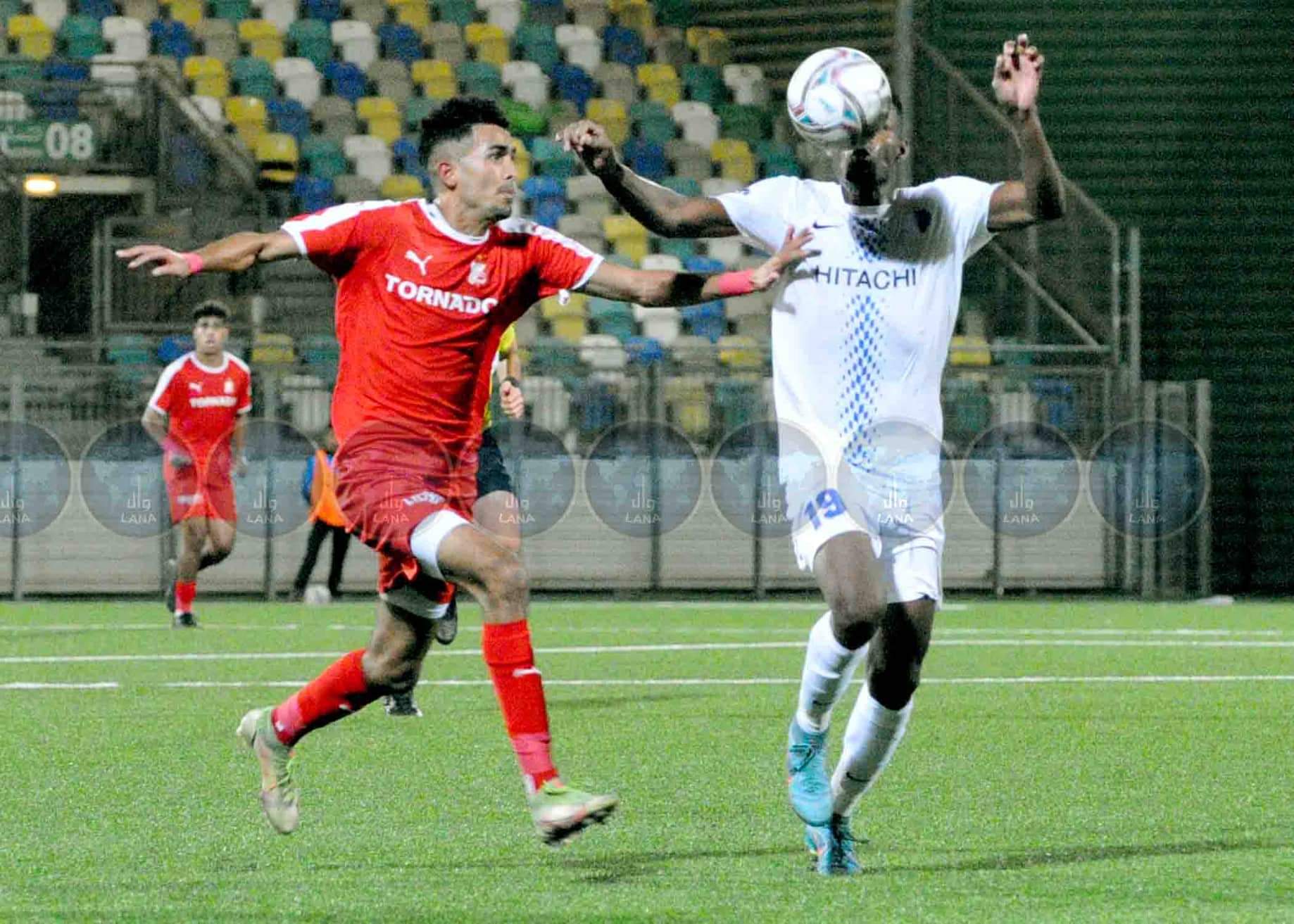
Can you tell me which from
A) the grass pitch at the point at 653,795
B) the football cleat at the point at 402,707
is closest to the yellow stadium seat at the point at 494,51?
the grass pitch at the point at 653,795

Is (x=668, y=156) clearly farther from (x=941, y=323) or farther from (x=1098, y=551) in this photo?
(x=941, y=323)

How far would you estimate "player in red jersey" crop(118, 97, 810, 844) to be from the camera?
6242 mm

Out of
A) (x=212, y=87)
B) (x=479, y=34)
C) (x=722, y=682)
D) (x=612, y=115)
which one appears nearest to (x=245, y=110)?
(x=212, y=87)

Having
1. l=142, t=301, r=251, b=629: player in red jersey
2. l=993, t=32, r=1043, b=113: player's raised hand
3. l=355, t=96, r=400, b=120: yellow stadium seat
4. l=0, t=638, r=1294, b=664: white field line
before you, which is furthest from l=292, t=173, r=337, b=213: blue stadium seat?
l=993, t=32, r=1043, b=113: player's raised hand

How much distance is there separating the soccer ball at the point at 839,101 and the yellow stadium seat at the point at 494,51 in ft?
62.4

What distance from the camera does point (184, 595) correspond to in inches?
635

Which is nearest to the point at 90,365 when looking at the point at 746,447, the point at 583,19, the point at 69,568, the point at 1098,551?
the point at 69,568

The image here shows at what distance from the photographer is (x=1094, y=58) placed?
936 inches

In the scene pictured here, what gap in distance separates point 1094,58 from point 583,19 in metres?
5.94

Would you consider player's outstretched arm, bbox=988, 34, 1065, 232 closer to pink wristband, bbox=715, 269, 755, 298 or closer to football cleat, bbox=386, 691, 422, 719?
pink wristband, bbox=715, 269, 755, 298

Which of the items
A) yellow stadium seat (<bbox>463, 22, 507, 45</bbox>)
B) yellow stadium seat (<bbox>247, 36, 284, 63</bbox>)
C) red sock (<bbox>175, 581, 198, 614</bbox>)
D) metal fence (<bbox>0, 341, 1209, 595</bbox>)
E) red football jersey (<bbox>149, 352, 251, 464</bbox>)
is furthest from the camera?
yellow stadium seat (<bbox>463, 22, 507, 45</bbox>)

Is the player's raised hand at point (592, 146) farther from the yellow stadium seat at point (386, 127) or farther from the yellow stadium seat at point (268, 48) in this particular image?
the yellow stadium seat at point (268, 48)

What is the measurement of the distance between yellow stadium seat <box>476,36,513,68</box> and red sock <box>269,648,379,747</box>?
18.9 metres

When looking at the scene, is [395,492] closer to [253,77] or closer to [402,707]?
[402,707]
